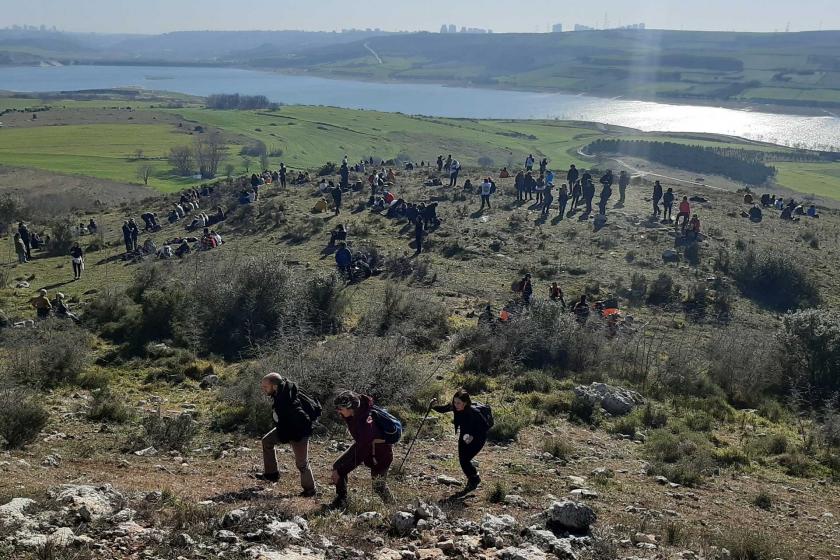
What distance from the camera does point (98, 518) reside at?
5777 millimetres

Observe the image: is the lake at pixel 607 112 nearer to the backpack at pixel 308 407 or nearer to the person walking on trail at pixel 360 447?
the person walking on trail at pixel 360 447

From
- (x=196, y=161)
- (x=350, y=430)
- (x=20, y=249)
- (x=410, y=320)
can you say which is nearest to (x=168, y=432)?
(x=350, y=430)

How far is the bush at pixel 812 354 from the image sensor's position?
1244cm

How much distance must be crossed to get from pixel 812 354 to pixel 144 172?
58509 millimetres

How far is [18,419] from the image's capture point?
28.1 ft

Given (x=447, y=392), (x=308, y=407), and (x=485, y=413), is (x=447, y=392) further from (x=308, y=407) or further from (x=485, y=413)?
(x=308, y=407)

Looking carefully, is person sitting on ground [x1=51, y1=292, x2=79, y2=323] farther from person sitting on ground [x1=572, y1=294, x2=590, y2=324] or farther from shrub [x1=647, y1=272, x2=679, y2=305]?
shrub [x1=647, y1=272, x2=679, y2=305]

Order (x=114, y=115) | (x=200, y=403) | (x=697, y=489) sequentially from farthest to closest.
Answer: (x=114, y=115) < (x=200, y=403) < (x=697, y=489)

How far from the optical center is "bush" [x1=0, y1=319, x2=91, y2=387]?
11.2 metres

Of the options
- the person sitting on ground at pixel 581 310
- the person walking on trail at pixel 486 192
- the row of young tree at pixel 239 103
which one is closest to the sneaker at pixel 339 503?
the person sitting on ground at pixel 581 310

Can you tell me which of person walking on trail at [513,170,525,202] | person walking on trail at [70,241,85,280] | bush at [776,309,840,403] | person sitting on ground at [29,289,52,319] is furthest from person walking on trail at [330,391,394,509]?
person walking on trail at [513,170,525,202]

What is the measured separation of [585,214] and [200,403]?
2068cm

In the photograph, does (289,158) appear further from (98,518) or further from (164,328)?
(98,518)

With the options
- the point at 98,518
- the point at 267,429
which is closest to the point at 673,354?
the point at 267,429
